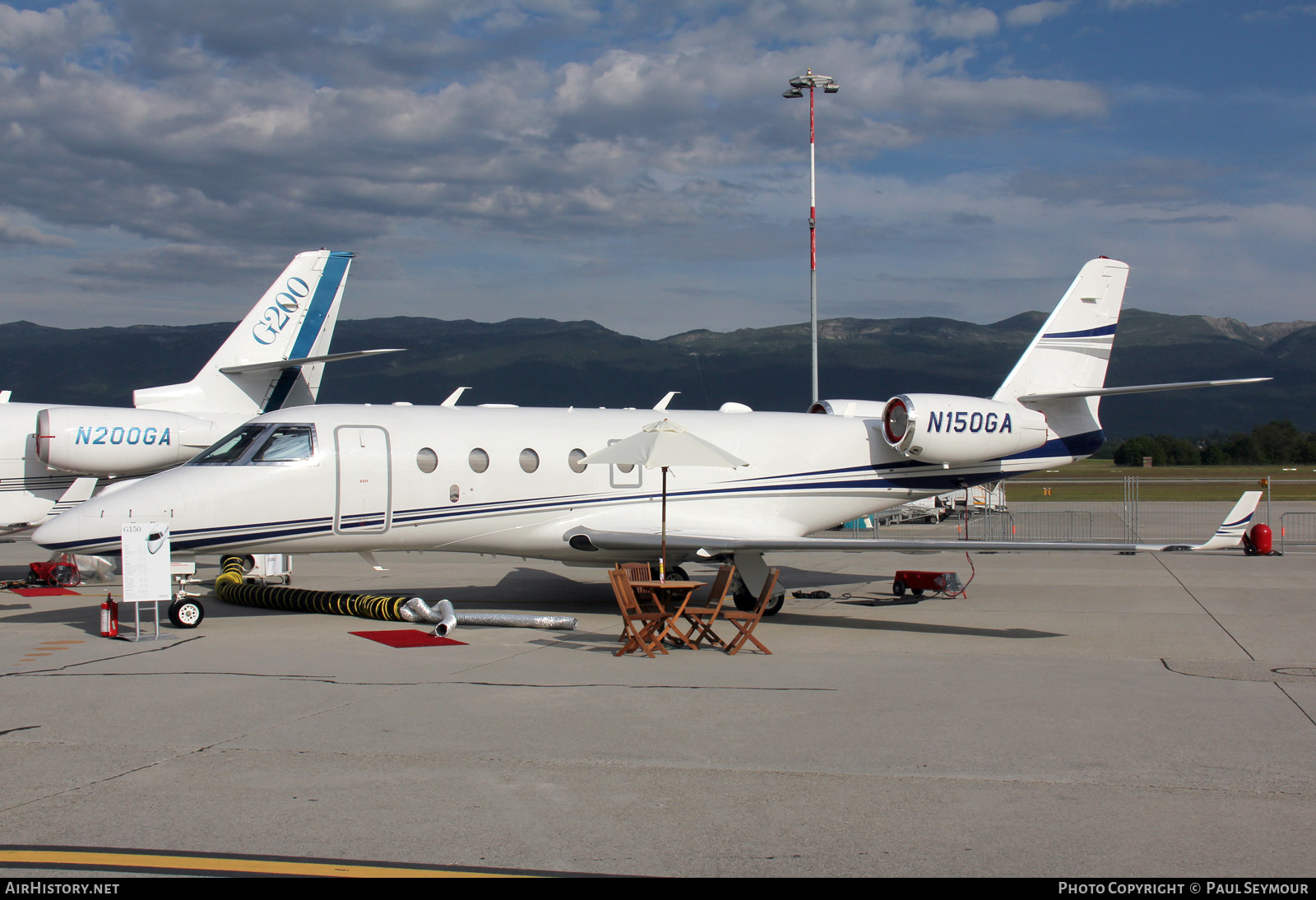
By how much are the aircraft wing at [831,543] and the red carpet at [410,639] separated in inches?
117

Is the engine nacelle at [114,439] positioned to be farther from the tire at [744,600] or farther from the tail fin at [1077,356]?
the tail fin at [1077,356]

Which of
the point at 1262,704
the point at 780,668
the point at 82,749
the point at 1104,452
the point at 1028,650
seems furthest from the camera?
the point at 1104,452

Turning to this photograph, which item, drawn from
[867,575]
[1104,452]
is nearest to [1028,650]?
[867,575]

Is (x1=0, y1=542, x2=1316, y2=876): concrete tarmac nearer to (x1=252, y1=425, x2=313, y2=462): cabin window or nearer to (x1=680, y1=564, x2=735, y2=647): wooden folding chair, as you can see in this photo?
(x1=680, y1=564, x2=735, y2=647): wooden folding chair

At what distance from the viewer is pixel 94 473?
19.6 metres

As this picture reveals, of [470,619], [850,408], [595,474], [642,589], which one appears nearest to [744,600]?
[642,589]

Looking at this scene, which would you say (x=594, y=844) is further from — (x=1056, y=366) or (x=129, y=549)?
(x=1056, y=366)

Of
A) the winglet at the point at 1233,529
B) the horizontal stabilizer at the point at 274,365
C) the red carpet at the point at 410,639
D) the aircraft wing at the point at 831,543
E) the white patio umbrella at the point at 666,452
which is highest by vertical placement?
the horizontal stabilizer at the point at 274,365

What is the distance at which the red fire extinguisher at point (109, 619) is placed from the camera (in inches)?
476

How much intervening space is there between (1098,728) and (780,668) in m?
3.41

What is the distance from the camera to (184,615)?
13.0 meters

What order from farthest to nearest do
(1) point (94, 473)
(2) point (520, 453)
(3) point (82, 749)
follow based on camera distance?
(1) point (94, 473), (2) point (520, 453), (3) point (82, 749)

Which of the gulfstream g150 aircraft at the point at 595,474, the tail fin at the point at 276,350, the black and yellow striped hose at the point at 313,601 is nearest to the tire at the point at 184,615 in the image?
the gulfstream g150 aircraft at the point at 595,474

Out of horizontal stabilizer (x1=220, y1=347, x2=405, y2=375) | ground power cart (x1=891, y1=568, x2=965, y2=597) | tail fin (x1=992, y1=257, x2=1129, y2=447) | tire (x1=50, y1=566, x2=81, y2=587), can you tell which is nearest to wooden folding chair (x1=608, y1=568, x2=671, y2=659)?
ground power cart (x1=891, y1=568, x2=965, y2=597)
